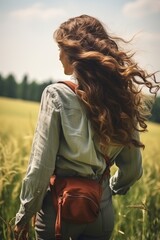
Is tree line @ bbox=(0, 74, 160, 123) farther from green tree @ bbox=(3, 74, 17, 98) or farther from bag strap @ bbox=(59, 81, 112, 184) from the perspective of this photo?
bag strap @ bbox=(59, 81, 112, 184)

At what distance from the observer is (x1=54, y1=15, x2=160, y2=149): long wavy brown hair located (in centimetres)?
133

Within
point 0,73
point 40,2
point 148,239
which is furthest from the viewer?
point 0,73

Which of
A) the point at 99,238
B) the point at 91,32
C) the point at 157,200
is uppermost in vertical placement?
the point at 91,32

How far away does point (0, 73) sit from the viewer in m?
3.69

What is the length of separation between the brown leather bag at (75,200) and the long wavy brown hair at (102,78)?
0.07 metres

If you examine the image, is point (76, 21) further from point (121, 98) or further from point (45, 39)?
point (45, 39)

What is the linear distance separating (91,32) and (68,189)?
1.71 feet

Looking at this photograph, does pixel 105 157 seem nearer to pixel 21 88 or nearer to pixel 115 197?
pixel 115 197

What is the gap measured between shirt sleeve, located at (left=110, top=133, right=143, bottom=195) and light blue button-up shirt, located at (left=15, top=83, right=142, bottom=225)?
20 cm

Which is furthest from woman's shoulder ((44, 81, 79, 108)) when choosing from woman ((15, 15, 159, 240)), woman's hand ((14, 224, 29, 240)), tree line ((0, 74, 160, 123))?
tree line ((0, 74, 160, 123))

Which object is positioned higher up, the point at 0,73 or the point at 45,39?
the point at 45,39

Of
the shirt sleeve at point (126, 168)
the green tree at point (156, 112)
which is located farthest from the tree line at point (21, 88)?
the shirt sleeve at point (126, 168)

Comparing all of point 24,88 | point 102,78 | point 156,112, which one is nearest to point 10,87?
point 24,88

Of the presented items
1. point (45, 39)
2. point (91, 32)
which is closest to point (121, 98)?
point (91, 32)
